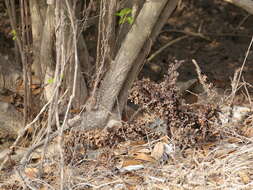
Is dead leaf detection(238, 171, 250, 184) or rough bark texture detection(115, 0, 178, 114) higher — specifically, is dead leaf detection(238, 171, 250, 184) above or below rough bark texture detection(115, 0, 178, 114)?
below

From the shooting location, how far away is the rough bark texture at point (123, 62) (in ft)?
10.3

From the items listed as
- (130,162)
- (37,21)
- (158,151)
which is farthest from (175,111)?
(37,21)

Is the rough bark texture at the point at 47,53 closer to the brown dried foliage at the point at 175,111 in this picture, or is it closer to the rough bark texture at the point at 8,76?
the rough bark texture at the point at 8,76

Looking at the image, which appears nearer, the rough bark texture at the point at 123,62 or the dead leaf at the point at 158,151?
→ the dead leaf at the point at 158,151

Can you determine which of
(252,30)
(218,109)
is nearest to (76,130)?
(218,109)

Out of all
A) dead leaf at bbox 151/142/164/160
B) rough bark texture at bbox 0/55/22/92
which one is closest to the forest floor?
Result: dead leaf at bbox 151/142/164/160

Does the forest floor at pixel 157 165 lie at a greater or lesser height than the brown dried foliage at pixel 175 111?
lesser

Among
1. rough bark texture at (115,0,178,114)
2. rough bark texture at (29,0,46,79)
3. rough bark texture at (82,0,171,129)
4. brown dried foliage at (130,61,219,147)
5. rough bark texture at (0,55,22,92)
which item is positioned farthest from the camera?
rough bark texture at (0,55,22,92)

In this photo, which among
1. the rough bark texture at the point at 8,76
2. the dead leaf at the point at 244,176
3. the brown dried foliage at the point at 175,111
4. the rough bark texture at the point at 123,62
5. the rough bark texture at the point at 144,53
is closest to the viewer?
the dead leaf at the point at 244,176

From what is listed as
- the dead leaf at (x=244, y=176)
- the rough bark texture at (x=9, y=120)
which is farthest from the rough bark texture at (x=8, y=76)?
the dead leaf at (x=244, y=176)

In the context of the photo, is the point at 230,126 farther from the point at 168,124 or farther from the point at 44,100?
the point at 44,100

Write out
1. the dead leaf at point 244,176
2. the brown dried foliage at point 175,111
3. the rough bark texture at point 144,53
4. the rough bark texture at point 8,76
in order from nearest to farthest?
the dead leaf at point 244,176
the brown dried foliage at point 175,111
the rough bark texture at point 144,53
the rough bark texture at point 8,76

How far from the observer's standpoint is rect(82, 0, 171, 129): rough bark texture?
3.13 meters

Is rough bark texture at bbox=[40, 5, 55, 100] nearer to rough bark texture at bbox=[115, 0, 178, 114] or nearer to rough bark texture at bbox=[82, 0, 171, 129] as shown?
rough bark texture at bbox=[82, 0, 171, 129]
